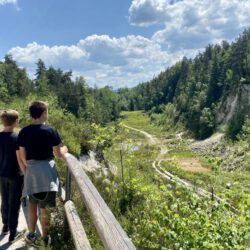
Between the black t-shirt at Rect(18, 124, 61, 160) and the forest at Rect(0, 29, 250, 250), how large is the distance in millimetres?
1213

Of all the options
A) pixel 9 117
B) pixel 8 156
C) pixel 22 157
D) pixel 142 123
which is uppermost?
pixel 9 117

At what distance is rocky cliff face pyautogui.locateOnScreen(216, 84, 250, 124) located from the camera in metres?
68.6

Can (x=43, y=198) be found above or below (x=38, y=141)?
below

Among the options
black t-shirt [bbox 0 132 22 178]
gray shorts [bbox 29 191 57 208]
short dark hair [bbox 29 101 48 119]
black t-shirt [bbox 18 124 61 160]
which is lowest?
gray shorts [bbox 29 191 57 208]

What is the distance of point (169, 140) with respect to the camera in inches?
3455

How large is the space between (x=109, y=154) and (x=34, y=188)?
17.6ft

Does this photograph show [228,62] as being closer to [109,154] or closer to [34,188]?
[109,154]

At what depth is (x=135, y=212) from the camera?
291 inches

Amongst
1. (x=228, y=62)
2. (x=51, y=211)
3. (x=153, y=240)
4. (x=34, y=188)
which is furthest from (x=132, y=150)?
(x=228, y=62)

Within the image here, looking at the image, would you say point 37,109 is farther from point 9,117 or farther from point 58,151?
point 9,117

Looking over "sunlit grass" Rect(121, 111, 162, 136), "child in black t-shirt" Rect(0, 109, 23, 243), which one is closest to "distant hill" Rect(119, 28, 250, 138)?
"sunlit grass" Rect(121, 111, 162, 136)

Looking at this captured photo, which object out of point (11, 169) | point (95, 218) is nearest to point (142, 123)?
point (11, 169)

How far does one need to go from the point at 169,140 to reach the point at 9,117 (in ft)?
276

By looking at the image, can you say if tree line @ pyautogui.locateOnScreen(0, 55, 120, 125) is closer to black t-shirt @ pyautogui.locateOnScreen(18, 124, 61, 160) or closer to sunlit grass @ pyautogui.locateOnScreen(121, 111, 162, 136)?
sunlit grass @ pyautogui.locateOnScreen(121, 111, 162, 136)
